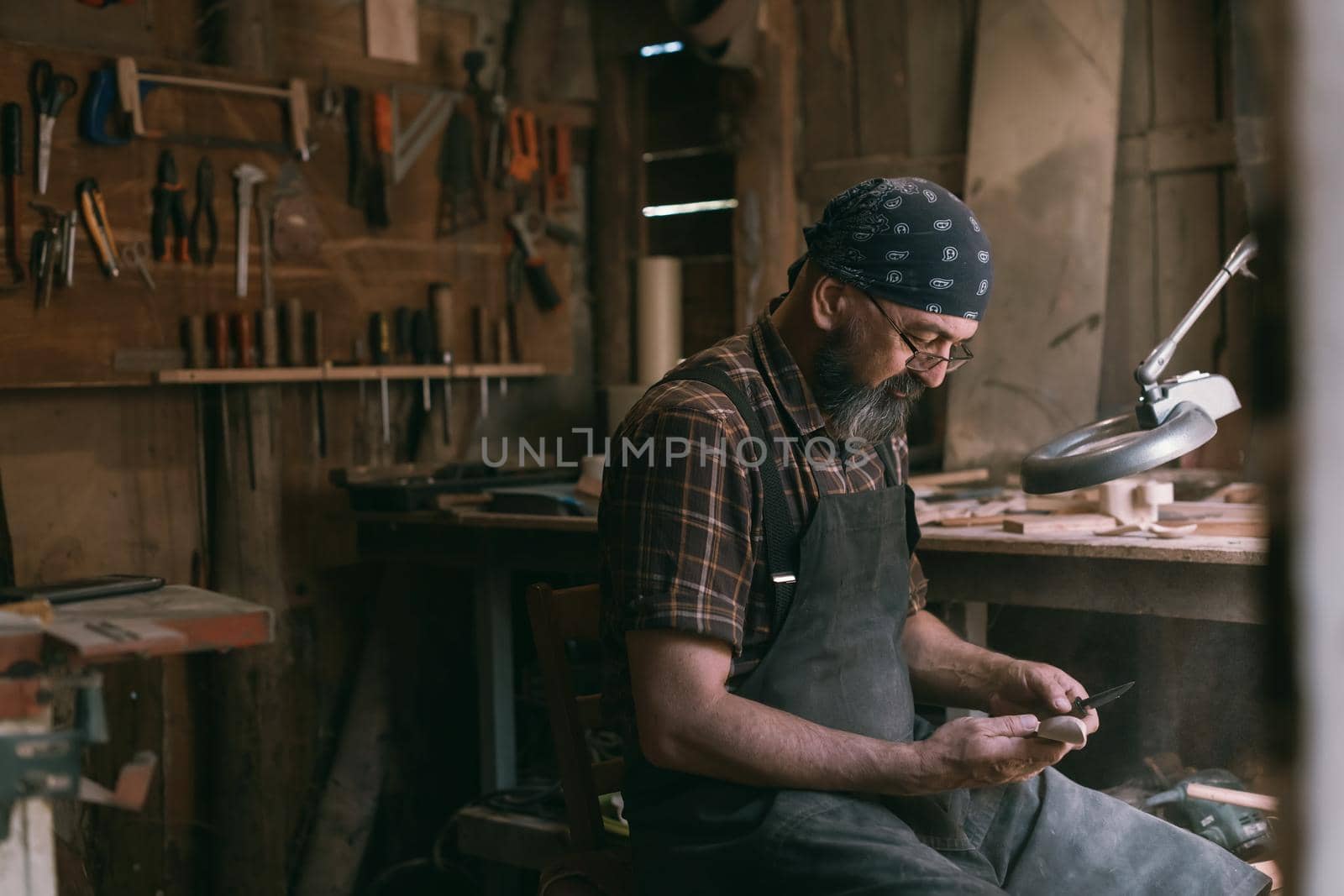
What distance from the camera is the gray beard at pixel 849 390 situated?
6.79ft

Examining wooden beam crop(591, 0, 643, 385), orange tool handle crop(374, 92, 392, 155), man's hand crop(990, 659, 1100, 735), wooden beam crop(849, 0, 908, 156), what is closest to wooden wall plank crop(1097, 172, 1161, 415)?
wooden beam crop(849, 0, 908, 156)

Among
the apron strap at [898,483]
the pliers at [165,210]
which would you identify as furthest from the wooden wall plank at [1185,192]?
the pliers at [165,210]

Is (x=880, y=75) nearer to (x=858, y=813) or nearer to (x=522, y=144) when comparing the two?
(x=522, y=144)

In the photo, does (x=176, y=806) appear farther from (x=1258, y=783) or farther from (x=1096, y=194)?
(x=1096, y=194)

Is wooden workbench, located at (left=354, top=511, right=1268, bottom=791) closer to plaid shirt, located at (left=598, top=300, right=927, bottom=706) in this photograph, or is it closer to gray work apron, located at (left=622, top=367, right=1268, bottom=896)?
gray work apron, located at (left=622, top=367, right=1268, bottom=896)

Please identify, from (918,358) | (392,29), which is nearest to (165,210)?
(392,29)

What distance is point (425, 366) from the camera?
4.00 meters

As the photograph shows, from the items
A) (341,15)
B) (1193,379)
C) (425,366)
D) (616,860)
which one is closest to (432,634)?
(425,366)

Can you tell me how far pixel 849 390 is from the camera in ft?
6.84

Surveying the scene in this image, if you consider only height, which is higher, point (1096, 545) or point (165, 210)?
point (165, 210)

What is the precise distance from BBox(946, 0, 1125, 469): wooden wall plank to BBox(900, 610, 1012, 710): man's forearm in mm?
1586

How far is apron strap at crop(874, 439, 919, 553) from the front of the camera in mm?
2244

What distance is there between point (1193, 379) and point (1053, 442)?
21cm

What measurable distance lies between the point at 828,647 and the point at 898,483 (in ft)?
1.41
